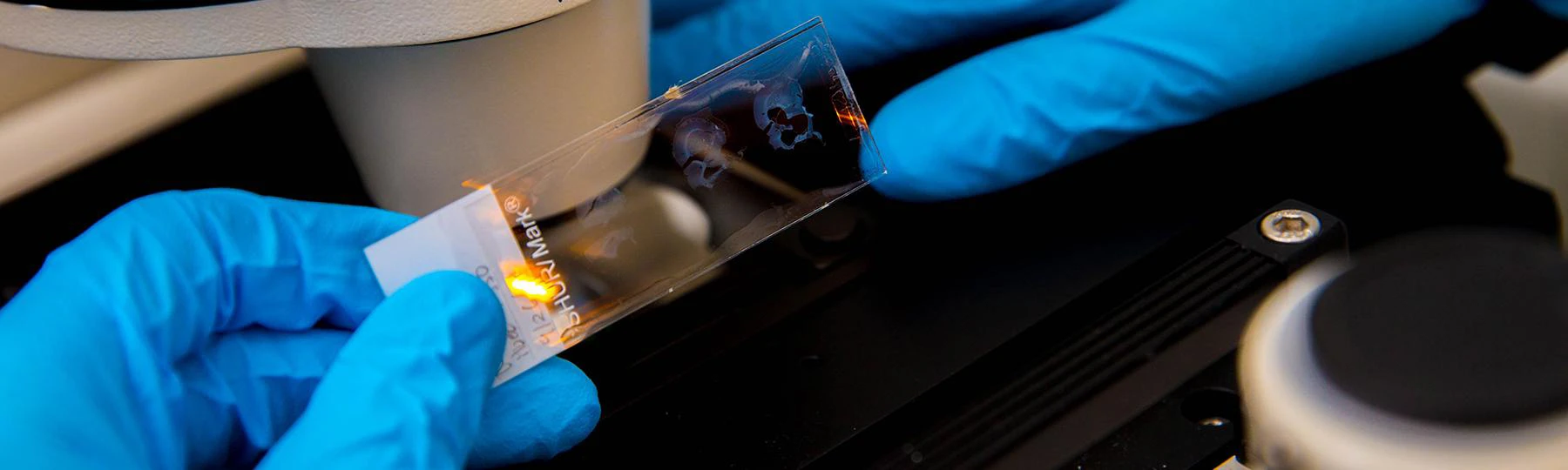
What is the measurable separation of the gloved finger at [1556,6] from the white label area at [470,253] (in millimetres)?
742

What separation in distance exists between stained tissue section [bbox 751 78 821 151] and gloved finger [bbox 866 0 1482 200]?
0.59ft

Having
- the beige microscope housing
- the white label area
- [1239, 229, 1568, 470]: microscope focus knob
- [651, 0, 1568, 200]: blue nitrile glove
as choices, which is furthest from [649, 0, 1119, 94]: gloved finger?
[1239, 229, 1568, 470]: microscope focus knob

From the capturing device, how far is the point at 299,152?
2.89 feet

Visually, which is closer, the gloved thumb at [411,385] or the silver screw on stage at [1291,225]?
the gloved thumb at [411,385]

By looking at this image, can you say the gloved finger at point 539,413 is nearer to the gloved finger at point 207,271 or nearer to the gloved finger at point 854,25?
the gloved finger at point 207,271

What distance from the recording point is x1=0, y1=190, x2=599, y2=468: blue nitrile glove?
0.51 metres

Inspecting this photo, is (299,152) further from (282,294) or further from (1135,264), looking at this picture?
(1135,264)

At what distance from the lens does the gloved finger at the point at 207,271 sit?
55 cm

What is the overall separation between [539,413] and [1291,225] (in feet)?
1.52

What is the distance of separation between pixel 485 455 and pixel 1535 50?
891 millimetres

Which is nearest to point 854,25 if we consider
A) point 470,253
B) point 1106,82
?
point 1106,82

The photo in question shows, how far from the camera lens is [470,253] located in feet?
1.89

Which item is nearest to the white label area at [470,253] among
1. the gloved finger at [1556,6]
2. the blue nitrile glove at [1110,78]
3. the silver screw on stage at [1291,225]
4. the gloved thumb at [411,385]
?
the gloved thumb at [411,385]

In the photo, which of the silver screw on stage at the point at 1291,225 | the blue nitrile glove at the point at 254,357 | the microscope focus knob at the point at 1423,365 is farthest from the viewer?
the silver screw on stage at the point at 1291,225
